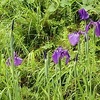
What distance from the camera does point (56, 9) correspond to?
2822mm

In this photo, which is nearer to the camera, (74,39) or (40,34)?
(74,39)

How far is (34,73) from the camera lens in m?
2.21

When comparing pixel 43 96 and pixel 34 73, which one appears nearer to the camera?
pixel 43 96

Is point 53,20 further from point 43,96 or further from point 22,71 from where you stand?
point 43,96

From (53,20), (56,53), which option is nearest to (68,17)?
(53,20)

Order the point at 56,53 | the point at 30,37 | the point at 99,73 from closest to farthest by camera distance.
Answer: the point at 56,53 → the point at 99,73 → the point at 30,37

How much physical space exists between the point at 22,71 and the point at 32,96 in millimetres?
296

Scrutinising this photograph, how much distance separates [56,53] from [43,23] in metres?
1.37

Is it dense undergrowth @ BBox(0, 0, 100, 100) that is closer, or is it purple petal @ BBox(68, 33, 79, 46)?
purple petal @ BBox(68, 33, 79, 46)

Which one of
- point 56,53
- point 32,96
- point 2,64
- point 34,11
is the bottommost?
point 32,96

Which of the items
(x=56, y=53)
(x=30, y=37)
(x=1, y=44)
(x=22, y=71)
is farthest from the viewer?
(x=30, y=37)

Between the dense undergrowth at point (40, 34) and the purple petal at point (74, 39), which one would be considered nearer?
the purple petal at point (74, 39)

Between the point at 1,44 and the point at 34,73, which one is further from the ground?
the point at 1,44

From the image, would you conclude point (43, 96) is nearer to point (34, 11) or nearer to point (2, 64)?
point (2, 64)
